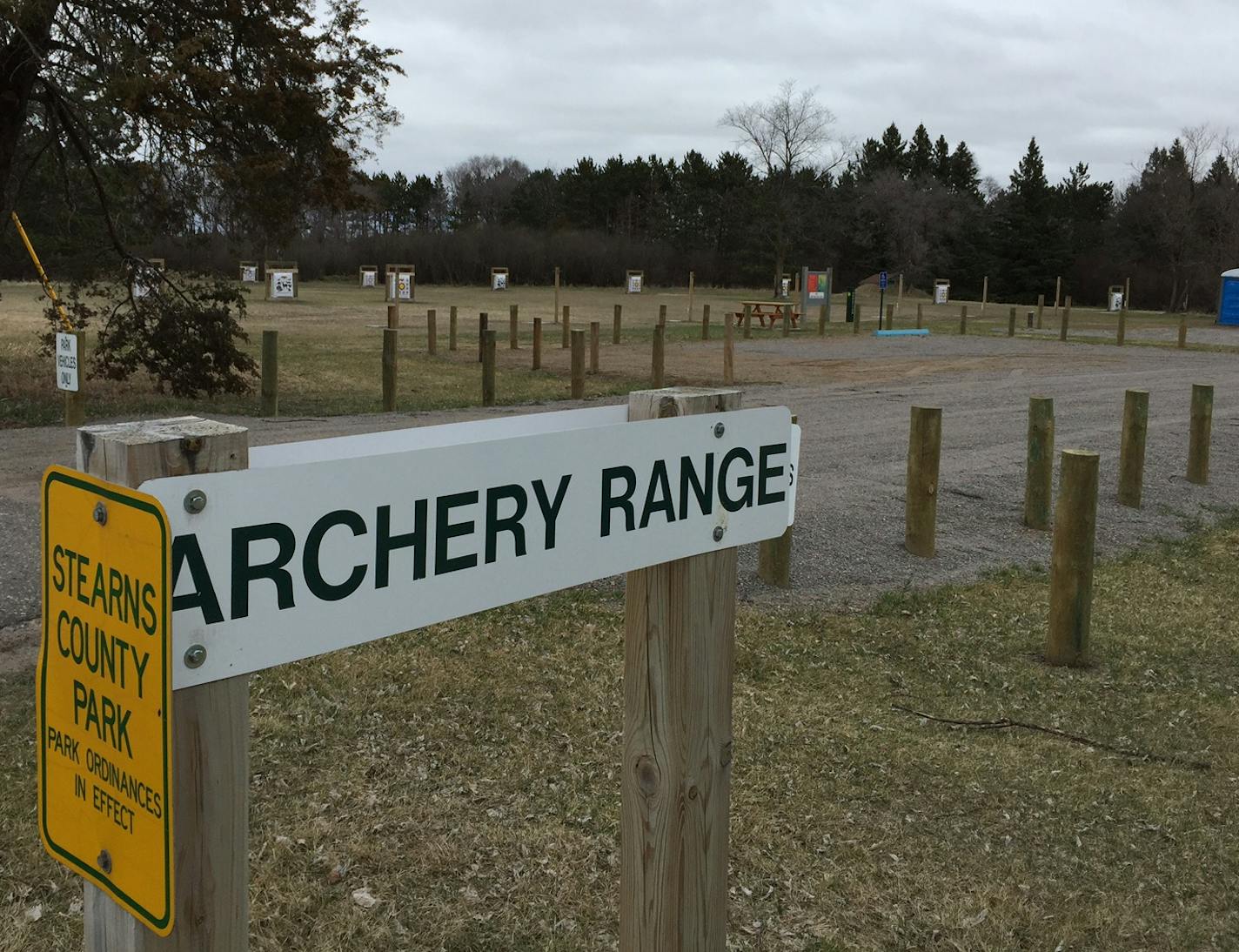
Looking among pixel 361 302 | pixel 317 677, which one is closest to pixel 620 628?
pixel 317 677

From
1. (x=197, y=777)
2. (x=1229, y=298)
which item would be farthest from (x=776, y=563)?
(x=1229, y=298)

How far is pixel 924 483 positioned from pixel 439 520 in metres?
6.38

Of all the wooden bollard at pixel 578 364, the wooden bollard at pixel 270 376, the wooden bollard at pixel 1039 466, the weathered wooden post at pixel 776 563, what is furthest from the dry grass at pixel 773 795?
the wooden bollard at pixel 578 364

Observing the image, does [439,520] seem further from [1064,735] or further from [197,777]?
[1064,735]

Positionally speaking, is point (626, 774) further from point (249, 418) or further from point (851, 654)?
point (249, 418)

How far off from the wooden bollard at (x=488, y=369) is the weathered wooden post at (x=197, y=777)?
13.6 meters

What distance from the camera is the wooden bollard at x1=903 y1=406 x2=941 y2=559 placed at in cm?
778

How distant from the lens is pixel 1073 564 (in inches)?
241

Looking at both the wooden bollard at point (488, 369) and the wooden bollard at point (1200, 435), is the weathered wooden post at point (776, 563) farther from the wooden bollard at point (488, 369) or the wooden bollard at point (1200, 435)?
the wooden bollard at point (488, 369)

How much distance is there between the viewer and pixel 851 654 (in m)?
5.90

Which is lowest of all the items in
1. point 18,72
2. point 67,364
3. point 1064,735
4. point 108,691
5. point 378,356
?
point 1064,735

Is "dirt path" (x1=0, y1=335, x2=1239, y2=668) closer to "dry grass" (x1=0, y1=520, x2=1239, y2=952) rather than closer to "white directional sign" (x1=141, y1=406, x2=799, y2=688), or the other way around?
"dry grass" (x1=0, y1=520, x2=1239, y2=952)

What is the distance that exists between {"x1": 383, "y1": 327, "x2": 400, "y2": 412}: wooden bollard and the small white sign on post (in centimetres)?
346

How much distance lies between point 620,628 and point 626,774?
3680 mm
